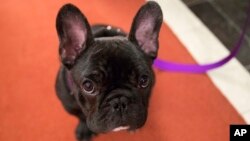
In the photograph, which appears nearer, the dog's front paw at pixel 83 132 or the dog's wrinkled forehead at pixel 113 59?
the dog's wrinkled forehead at pixel 113 59

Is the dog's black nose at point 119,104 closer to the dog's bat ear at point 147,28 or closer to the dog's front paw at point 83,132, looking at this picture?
the dog's bat ear at point 147,28

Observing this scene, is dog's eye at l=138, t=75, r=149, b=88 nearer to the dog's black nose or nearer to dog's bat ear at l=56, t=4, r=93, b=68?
the dog's black nose

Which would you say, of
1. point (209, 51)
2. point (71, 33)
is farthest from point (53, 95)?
point (209, 51)

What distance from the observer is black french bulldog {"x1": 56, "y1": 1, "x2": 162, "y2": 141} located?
4.47ft

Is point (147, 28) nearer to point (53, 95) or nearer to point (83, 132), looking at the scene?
point (83, 132)

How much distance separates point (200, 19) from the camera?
2484 mm

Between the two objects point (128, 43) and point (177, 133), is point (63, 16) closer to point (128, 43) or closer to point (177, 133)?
point (128, 43)

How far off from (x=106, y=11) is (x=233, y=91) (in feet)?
2.89

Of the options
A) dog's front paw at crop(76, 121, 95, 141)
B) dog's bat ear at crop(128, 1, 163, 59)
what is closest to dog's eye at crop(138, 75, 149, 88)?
dog's bat ear at crop(128, 1, 163, 59)

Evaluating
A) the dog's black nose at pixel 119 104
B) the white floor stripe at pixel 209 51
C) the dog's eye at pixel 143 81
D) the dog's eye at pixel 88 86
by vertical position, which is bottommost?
the white floor stripe at pixel 209 51

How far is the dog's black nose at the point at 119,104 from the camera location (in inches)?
53.6

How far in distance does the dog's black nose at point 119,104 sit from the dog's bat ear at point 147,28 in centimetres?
22

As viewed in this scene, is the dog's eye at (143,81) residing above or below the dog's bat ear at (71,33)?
below

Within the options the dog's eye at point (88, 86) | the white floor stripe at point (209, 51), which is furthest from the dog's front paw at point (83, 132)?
the white floor stripe at point (209, 51)
